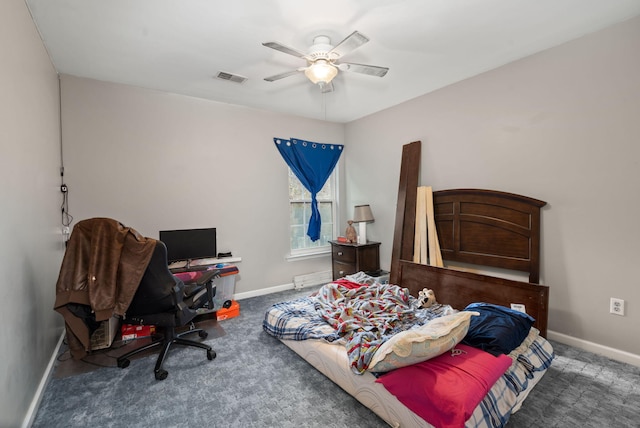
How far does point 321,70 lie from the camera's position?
2.44 meters

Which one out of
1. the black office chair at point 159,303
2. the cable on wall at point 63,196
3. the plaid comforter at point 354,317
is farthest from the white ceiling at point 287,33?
the plaid comforter at point 354,317

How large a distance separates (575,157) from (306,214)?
10.7ft

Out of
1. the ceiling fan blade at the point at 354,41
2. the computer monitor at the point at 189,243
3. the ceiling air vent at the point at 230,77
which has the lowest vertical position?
the computer monitor at the point at 189,243

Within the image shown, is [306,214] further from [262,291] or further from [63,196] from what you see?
[63,196]

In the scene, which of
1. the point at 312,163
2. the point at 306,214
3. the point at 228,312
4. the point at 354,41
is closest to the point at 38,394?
the point at 228,312

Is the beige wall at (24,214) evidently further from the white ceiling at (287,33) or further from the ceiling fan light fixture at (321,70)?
the ceiling fan light fixture at (321,70)

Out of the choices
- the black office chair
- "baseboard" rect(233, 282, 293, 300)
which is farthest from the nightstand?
the black office chair

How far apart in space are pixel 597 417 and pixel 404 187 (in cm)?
269

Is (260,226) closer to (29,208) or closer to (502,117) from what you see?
(29,208)

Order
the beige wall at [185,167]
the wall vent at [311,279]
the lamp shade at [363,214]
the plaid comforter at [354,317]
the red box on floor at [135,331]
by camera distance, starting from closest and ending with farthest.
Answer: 1. the plaid comforter at [354,317]
2. the red box on floor at [135,331]
3. the beige wall at [185,167]
4. the lamp shade at [363,214]
5. the wall vent at [311,279]

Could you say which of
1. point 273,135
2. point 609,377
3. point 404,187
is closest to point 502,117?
point 404,187

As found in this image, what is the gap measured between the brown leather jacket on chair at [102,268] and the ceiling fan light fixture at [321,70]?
1824mm

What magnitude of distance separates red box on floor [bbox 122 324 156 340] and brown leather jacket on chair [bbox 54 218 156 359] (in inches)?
26.8

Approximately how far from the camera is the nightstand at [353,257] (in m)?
4.15
